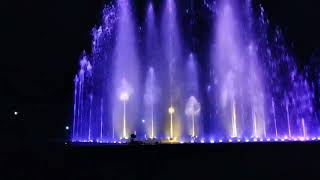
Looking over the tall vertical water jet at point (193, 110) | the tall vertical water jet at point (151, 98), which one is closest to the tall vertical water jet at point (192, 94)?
the tall vertical water jet at point (193, 110)

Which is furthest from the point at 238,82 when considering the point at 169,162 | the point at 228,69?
the point at 169,162

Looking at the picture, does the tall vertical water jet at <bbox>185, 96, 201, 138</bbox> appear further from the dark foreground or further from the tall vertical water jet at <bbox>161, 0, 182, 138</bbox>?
the dark foreground

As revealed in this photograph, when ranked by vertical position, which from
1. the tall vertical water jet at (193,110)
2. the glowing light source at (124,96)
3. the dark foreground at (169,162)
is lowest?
the dark foreground at (169,162)

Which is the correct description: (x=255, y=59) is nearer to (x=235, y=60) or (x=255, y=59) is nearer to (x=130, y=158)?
(x=235, y=60)

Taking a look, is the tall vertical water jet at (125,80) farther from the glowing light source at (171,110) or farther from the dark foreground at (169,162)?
the dark foreground at (169,162)

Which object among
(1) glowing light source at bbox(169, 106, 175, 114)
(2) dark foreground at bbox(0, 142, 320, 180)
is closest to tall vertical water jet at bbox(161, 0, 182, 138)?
(1) glowing light source at bbox(169, 106, 175, 114)

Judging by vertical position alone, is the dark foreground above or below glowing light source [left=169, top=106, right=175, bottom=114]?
below

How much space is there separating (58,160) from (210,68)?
2153 cm

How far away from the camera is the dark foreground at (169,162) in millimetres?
10523

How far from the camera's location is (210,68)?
30.7 metres

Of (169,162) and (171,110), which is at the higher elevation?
(171,110)

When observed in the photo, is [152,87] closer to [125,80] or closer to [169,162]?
[125,80]

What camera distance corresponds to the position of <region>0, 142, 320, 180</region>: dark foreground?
34.5 ft

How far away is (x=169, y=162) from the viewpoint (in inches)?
457
